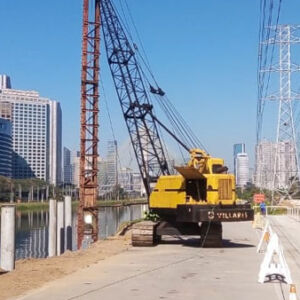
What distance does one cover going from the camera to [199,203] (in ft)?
69.5

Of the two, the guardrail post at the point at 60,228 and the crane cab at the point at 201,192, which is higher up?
the crane cab at the point at 201,192

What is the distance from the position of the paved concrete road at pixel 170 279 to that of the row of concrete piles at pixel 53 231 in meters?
3.52

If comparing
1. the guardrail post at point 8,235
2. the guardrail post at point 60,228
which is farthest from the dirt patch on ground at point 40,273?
the guardrail post at point 60,228

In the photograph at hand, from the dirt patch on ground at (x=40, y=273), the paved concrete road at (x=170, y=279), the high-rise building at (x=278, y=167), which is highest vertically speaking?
the high-rise building at (x=278, y=167)

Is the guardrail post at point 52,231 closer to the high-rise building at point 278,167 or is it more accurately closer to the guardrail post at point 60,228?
the guardrail post at point 60,228

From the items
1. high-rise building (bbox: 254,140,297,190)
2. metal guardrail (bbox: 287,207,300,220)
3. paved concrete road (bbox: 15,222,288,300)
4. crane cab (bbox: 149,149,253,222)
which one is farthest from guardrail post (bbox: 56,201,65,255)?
high-rise building (bbox: 254,140,297,190)

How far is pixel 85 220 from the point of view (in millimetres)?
44562

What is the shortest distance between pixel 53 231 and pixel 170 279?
19.2 meters

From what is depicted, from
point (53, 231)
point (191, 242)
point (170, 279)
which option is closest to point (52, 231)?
point (53, 231)

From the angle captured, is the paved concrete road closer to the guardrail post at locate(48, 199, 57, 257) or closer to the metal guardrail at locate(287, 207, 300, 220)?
the guardrail post at locate(48, 199, 57, 257)

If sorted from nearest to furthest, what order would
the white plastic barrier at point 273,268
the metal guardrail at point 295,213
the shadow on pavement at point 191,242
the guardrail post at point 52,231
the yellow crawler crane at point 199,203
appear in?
1. the white plastic barrier at point 273,268
2. the yellow crawler crane at point 199,203
3. the shadow on pavement at point 191,242
4. the guardrail post at point 52,231
5. the metal guardrail at point 295,213

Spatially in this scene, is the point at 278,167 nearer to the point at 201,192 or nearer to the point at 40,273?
the point at 201,192

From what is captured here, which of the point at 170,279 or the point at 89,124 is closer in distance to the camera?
the point at 170,279

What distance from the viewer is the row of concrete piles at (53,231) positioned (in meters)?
18.7
